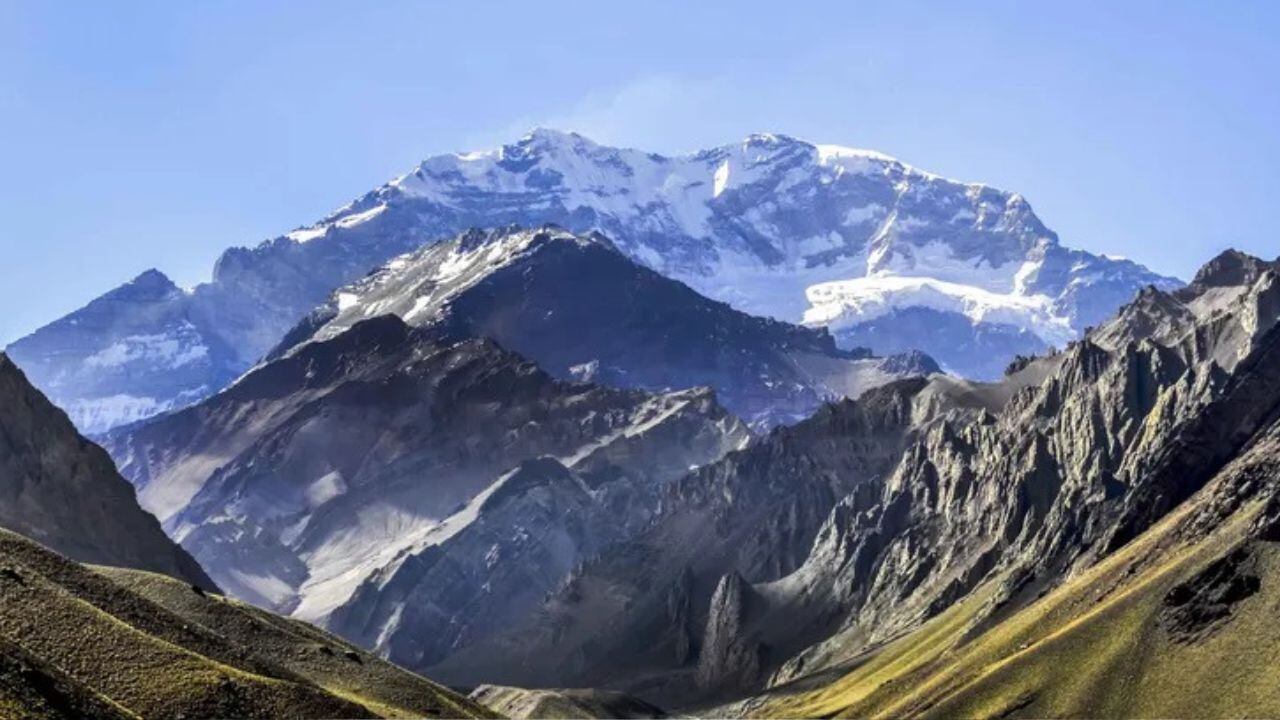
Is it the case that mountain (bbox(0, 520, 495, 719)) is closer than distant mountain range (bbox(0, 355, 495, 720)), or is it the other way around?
distant mountain range (bbox(0, 355, 495, 720))

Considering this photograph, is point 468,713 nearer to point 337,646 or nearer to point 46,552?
point 337,646

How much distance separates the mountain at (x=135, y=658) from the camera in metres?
106

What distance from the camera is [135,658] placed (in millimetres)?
125938

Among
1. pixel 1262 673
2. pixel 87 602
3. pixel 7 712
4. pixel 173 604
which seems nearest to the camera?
pixel 7 712

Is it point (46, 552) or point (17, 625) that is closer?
point (17, 625)

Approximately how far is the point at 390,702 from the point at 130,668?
48.0 meters

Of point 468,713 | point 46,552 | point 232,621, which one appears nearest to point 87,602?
point 46,552

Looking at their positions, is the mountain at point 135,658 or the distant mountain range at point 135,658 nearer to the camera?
the distant mountain range at point 135,658

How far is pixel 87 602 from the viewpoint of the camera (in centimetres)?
13638

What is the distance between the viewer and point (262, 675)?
14250cm

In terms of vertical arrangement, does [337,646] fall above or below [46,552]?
below

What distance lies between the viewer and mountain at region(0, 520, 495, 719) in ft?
349

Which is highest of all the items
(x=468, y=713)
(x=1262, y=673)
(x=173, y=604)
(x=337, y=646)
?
(x=173, y=604)

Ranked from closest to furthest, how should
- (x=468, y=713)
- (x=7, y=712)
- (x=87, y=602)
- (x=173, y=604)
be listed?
(x=7, y=712) → (x=87, y=602) → (x=173, y=604) → (x=468, y=713)
